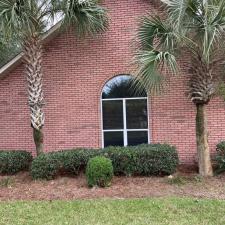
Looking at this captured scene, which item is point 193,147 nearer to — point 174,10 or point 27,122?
point 174,10

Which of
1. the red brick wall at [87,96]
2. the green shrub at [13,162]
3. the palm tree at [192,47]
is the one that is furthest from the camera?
the red brick wall at [87,96]

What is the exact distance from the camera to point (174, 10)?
369 inches

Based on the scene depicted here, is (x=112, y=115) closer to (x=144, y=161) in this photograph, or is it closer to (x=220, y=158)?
(x=144, y=161)

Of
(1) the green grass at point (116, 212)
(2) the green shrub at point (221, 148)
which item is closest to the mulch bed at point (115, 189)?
(1) the green grass at point (116, 212)

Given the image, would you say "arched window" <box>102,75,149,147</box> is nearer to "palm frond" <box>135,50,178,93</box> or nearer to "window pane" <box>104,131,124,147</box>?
"window pane" <box>104,131,124,147</box>

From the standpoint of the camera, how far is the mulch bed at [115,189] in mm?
9172

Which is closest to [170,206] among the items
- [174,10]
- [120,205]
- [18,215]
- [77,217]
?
[120,205]

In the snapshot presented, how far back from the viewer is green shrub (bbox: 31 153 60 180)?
35.8 ft

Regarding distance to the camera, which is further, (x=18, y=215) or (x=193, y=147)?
(x=193, y=147)

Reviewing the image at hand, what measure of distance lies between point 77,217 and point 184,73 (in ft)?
19.9

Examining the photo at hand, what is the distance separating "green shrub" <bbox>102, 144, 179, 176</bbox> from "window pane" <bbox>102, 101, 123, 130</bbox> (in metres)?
2.20

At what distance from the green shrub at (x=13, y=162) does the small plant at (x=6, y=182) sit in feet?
1.84

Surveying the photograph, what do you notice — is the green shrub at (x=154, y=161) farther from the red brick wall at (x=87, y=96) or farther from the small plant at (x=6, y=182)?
the small plant at (x=6, y=182)

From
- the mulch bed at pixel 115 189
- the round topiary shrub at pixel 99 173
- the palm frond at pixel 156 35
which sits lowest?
the mulch bed at pixel 115 189
